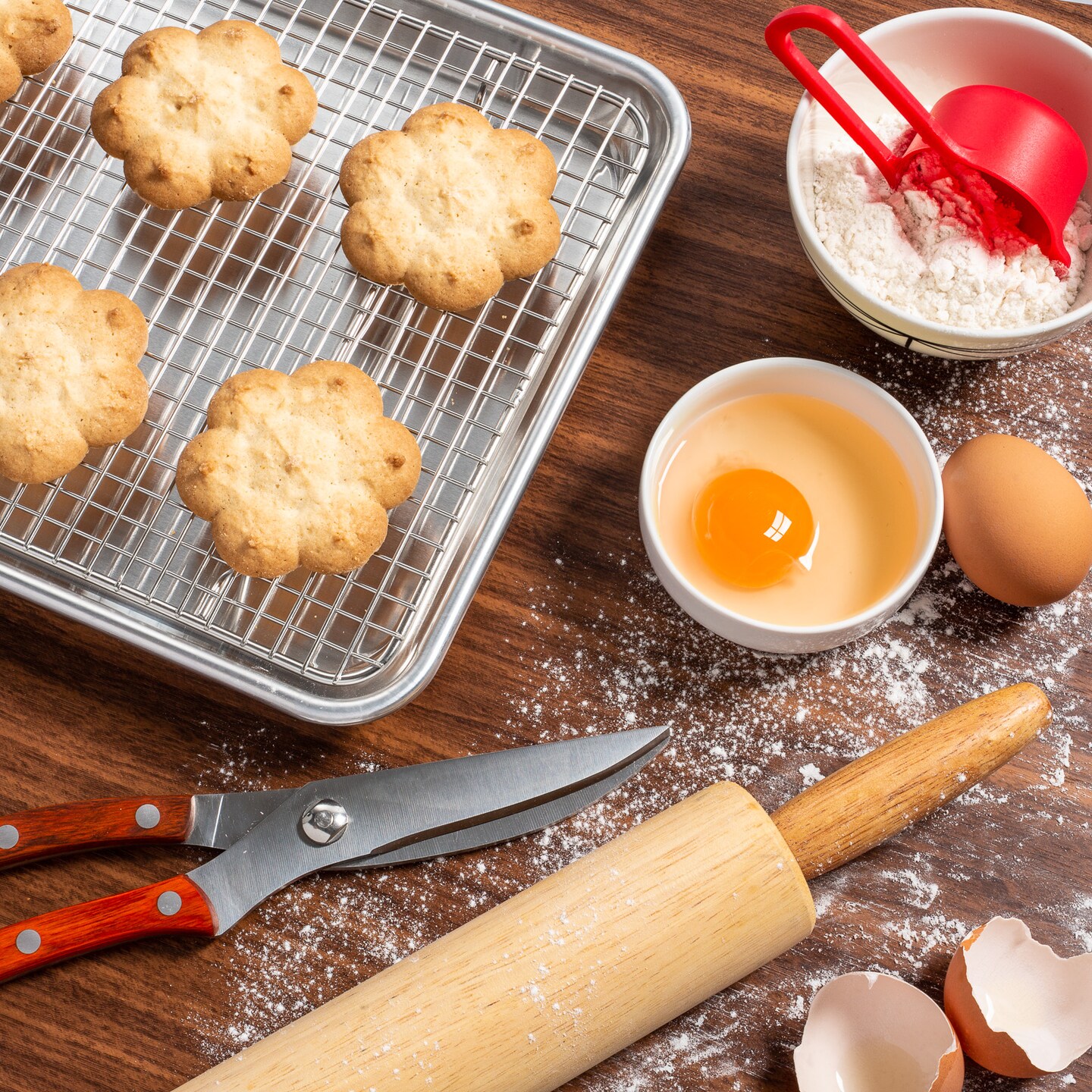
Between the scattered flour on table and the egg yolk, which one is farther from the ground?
the egg yolk

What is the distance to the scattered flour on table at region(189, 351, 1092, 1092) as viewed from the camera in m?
1.45

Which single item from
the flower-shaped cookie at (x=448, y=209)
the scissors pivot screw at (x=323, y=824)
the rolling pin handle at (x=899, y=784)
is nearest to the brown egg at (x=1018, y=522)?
the rolling pin handle at (x=899, y=784)

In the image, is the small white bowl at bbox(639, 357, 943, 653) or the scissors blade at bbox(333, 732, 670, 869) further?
the scissors blade at bbox(333, 732, 670, 869)

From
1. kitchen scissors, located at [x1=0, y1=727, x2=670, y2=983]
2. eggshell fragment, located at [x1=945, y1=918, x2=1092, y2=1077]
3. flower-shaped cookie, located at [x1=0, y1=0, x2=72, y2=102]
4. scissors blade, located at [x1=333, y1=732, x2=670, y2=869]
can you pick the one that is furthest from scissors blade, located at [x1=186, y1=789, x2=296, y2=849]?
flower-shaped cookie, located at [x1=0, y1=0, x2=72, y2=102]

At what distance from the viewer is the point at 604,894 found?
1316mm

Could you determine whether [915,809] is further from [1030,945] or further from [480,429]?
[480,429]

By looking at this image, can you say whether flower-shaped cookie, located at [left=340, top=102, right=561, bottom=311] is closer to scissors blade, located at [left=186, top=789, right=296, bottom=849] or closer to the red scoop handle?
the red scoop handle

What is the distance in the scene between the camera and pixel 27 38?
150 cm

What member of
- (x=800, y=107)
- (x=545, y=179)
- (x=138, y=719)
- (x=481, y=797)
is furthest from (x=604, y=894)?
(x=800, y=107)

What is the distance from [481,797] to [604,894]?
21 centimetres

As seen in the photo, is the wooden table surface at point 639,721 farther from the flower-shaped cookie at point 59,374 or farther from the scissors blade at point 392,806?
the flower-shaped cookie at point 59,374

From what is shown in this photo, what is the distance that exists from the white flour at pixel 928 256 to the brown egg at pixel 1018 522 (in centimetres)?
18

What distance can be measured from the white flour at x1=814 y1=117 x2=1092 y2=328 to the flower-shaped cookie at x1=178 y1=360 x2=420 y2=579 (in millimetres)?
633

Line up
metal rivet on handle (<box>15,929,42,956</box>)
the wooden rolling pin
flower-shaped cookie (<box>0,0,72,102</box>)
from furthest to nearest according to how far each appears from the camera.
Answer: flower-shaped cookie (<box>0,0,72,102</box>)
metal rivet on handle (<box>15,929,42,956</box>)
the wooden rolling pin
